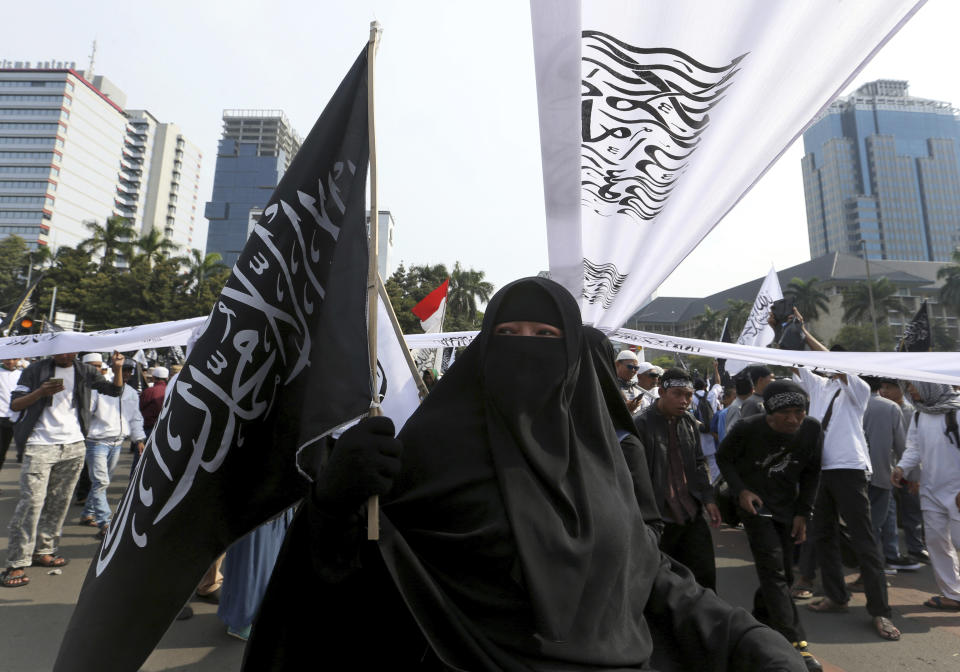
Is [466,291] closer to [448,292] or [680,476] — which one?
[448,292]

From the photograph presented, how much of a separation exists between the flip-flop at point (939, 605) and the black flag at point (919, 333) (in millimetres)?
2049

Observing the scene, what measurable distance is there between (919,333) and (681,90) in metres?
5.27

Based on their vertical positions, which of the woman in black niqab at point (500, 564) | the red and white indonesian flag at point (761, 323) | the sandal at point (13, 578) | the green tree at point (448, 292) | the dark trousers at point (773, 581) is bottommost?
the sandal at point (13, 578)

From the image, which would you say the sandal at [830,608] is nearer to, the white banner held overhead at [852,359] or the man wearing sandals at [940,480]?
the man wearing sandals at [940,480]

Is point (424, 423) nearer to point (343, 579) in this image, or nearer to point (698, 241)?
point (343, 579)

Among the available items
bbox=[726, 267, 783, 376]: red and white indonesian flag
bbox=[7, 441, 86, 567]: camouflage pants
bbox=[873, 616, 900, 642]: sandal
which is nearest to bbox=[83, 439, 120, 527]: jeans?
bbox=[7, 441, 86, 567]: camouflage pants

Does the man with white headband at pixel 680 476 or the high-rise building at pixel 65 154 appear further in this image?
the high-rise building at pixel 65 154

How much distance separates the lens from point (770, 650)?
1.41m

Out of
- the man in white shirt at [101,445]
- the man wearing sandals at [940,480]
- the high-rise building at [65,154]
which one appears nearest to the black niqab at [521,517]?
the man wearing sandals at [940,480]

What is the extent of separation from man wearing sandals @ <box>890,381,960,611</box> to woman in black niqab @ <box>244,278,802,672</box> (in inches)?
173

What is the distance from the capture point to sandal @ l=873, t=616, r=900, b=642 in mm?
4152

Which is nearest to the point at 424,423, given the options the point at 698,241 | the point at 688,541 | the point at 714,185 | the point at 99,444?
the point at 714,185

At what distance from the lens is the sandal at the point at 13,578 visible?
468 centimetres

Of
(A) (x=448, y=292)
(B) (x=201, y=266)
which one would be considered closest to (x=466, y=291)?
(A) (x=448, y=292)
